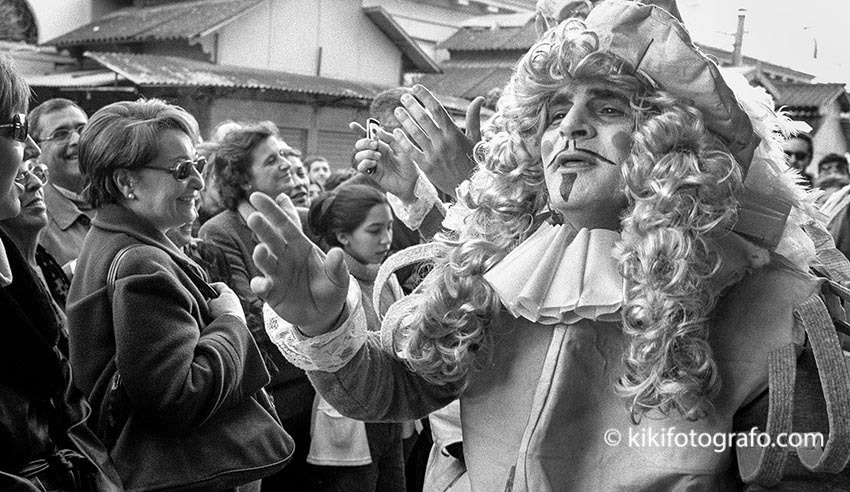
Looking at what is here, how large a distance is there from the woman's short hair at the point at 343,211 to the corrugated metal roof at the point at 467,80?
9861 mm

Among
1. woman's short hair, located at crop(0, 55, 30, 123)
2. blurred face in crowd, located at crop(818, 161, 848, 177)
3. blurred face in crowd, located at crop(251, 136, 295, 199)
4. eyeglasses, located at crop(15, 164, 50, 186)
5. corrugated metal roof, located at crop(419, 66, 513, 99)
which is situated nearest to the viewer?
woman's short hair, located at crop(0, 55, 30, 123)

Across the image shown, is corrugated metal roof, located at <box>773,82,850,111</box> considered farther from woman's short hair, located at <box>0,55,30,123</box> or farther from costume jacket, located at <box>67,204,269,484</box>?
woman's short hair, located at <box>0,55,30,123</box>

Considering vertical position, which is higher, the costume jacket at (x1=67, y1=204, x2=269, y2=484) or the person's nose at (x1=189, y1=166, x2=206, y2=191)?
the person's nose at (x1=189, y1=166, x2=206, y2=191)

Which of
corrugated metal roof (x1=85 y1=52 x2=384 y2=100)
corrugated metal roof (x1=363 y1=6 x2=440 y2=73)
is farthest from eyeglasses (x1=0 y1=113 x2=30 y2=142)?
corrugated metal roof (x1=363 y1=6 x2=440 y2=73)

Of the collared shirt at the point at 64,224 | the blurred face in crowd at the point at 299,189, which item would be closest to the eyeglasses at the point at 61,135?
the collared shirt at the point at 64,224

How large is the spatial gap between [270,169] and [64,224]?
3.12 ft

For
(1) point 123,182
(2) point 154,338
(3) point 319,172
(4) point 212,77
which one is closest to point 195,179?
(1) point 123,182

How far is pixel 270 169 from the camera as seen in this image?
4273 mm

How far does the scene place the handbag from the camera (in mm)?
2418

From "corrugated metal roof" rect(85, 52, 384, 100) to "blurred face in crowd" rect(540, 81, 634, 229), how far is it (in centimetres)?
810

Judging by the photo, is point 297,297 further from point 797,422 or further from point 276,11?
point 276,11

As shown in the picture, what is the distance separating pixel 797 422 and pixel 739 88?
0.67 meters

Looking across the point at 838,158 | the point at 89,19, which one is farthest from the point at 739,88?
the point at 89,19

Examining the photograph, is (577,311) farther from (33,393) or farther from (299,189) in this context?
(299,189)
